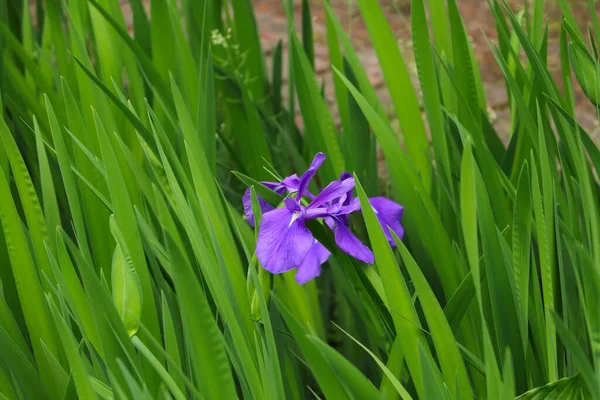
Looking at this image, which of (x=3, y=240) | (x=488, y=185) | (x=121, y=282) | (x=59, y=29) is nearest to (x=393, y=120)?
(x=59, y=29)

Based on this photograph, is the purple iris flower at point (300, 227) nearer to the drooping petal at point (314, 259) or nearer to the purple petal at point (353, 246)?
the purple petal at point (353, 246)

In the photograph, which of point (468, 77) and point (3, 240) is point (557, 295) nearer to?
point (468, 77)

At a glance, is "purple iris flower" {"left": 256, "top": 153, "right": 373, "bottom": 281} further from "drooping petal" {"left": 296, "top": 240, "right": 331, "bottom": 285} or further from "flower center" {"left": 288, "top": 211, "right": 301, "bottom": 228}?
"drooping petal" {"left": 296, "top": 240, "right": 331, "bottom": 285}

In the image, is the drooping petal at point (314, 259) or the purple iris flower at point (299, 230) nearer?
the purple iris flower at point (299, 230)

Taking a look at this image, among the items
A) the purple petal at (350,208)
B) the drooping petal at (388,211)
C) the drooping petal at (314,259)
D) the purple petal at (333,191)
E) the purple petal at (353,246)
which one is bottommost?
the drooping petal at (314,259)

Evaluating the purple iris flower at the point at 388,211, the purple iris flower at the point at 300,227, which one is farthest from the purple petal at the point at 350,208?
the purple iris flower at the point at 388,211

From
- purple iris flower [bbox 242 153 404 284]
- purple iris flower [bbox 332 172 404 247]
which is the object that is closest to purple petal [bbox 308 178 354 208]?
purple iris flower [bbox 242 153 404 284]
